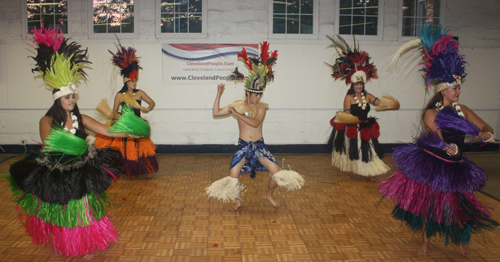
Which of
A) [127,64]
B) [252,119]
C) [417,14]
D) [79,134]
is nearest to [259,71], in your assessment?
[252,119]

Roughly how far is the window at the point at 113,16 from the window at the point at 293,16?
109 inches

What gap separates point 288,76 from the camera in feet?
23.5

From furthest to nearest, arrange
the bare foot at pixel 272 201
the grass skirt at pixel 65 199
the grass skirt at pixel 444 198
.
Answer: the bare foot at pixel 272 201
the grass skirt at pixel 444 198
the grass skirt at pixel 65 199

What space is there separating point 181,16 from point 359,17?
136 inches

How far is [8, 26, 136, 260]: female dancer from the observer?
2.70m

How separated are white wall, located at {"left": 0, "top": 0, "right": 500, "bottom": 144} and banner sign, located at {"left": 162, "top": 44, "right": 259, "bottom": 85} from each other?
12 centimetres

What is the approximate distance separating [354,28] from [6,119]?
696 centimetres

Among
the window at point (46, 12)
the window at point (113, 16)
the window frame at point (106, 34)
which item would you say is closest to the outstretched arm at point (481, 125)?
the window frame at point (106, 34)

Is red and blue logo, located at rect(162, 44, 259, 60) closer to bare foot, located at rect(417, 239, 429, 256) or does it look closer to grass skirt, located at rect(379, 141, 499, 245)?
grass skirt, located at rect(379, 141, 499, 245)

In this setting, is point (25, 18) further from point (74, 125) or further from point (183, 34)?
point (74, 125)

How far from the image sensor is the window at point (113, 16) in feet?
22.6

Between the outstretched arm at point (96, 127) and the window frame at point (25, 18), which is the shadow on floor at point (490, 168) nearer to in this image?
the outstretched arm at point (96, 127)

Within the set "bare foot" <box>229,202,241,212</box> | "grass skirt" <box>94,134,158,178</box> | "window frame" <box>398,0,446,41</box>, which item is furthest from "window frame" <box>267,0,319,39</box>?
"bare foot" <box>229,202,241,212</box>

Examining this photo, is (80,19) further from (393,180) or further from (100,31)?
(393,180)
